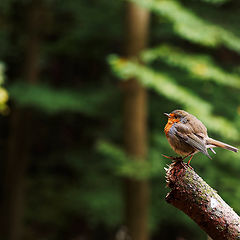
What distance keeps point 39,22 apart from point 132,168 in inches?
187

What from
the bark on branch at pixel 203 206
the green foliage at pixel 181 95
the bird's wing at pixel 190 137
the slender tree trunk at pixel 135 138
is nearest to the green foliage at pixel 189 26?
the green foliage at pixel 181 95

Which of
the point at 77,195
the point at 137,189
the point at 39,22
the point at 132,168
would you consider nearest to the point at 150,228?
the point at 137,189

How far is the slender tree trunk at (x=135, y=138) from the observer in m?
6.62

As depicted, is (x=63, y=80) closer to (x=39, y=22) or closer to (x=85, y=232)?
(x=39, y=22)

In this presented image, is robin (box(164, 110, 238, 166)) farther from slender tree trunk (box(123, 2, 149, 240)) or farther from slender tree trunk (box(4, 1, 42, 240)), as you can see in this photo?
slender tree trunk (box(4, 1, 42, 240))

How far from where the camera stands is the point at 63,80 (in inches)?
480

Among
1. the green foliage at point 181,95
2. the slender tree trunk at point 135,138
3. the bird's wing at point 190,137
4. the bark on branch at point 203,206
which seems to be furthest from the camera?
the slender tree trunk at point 135,138

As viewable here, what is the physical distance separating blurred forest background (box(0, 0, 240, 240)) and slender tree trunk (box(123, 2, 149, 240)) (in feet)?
0.06

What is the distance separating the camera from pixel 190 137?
2180mm

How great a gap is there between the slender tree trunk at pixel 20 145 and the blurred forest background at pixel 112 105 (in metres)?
0.03

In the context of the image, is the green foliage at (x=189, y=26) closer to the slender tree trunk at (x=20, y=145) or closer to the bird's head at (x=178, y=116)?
the bird's head at (x=178, y=116)

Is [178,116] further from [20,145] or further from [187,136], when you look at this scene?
[20,145]

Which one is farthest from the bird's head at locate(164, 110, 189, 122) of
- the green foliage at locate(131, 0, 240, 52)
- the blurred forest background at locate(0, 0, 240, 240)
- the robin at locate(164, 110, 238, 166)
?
the green foliage at locate(131, 0, 240, 52)

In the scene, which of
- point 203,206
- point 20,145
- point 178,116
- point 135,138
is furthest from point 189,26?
point 20,145
